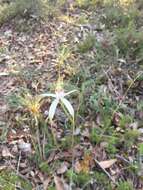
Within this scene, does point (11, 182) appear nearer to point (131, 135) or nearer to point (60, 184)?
point (60, 184)

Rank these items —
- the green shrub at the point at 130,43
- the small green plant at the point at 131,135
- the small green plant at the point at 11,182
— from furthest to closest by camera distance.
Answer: the green shrub at the point at 130,43 → the small green plant at the point at 131,135 → the small green plant at the point at 11,182

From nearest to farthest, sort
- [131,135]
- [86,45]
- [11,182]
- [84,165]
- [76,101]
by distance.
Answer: [11,182] < [84,165] < [131,135] < [76,101] < [86,45]

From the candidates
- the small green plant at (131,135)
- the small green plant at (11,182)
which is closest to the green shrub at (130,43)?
the small green plant at (131,135)

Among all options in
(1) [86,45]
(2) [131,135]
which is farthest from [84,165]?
(1) [86,45]

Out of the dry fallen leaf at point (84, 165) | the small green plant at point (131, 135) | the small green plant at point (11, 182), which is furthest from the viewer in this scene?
the small green plant at point (131, 135)

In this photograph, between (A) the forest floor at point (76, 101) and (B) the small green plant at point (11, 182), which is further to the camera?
(A) the forest floor at point (76, 101)

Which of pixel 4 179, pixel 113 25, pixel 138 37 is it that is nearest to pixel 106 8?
pixel 113 25

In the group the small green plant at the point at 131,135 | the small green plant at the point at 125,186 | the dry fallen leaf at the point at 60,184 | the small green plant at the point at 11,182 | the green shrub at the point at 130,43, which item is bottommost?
the small green plant at the point at 125,186

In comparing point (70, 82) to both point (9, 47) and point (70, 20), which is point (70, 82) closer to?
point (9, 47)

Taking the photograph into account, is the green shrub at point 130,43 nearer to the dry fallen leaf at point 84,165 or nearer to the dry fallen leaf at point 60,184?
the dry fallen leaf at point 84,165
